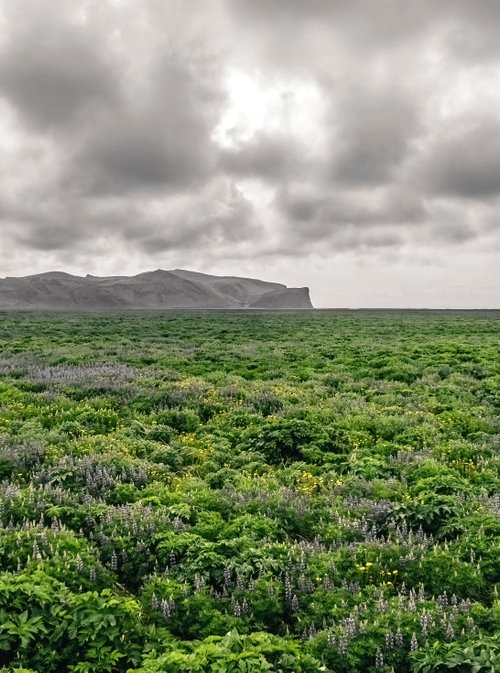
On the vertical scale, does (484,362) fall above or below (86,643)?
above

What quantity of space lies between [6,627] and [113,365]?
19890 mm

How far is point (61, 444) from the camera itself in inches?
496

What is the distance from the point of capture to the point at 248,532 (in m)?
8.42

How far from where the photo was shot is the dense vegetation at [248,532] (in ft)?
19.0

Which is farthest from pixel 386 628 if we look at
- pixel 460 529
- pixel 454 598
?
pixel 460 529

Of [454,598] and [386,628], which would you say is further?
[454,598]

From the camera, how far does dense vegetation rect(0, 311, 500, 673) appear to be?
579cm

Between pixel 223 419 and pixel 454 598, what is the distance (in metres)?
9.82

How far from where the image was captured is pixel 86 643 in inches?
231

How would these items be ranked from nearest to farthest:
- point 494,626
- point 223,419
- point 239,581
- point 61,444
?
point 494,626 → point 239,581 → point 61,444 → point 223,419

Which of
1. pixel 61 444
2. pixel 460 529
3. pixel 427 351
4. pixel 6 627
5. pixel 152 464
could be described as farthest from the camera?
pixel 427 351

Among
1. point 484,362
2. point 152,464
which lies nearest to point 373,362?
point 484,362

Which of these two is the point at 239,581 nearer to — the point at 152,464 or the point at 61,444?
the point at 152,464

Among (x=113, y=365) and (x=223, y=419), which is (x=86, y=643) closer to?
(x=223, y=419)
